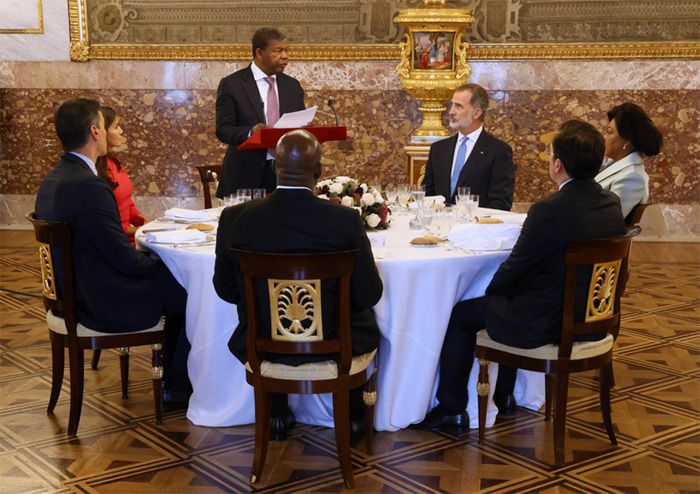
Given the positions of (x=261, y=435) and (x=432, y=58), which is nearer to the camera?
(x=261, y=435)

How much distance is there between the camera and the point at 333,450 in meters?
3.80

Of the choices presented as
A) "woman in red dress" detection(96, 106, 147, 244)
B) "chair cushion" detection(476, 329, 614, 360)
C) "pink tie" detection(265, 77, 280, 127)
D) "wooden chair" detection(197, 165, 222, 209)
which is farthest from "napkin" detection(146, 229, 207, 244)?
"pink tie" detection(265, 77, 280, 127)

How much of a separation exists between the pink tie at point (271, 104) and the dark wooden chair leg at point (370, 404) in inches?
106

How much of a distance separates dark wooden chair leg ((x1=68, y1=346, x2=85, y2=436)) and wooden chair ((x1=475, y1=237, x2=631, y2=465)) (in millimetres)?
1719

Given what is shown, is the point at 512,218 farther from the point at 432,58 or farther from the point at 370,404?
the point at 432,58

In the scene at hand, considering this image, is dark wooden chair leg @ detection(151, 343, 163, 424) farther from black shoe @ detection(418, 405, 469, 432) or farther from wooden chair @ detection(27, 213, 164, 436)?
black shoe @ detection(418, 405, 469, 432)

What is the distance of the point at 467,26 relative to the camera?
8281 mm

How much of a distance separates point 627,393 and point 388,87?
16.1 ft

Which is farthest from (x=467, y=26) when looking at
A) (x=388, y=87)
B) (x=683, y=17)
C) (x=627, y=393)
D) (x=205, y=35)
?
(x=627, y=393)

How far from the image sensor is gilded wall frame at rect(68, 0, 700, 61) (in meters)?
8.43

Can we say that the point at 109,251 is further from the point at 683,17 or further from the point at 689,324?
the point at 683,17

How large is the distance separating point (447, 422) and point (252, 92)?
9.13 ft

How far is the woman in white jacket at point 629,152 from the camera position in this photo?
4.61 meters

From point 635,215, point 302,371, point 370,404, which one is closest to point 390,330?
point 370,404
